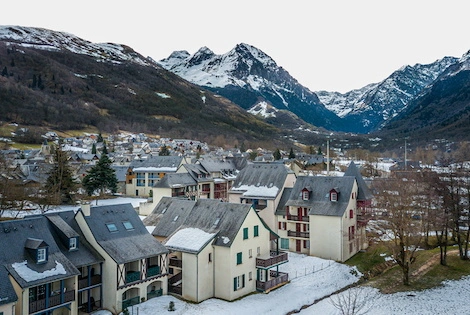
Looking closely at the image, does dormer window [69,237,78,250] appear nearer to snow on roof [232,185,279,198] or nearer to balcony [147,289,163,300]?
balcony [147,289,163,300]

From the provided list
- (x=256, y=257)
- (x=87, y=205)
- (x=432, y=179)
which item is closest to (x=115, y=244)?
(x=87, y=205)

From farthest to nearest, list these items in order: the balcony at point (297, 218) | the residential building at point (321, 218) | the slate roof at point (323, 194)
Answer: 1. the balcony at point (297, 218)
2. the slate roof at point (323, 194)
3. the residential building at point (321, 218)

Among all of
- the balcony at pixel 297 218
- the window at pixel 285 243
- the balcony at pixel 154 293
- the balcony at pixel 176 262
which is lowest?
the balcony at pixel 154 293

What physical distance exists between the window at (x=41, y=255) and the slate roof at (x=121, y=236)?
5052 mm

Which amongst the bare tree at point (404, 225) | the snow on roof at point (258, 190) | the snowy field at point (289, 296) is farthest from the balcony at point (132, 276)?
the snow on roof at point (258, 190)

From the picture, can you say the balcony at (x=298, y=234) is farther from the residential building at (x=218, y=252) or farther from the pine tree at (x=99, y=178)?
the pine tree at (x=99, y=178)

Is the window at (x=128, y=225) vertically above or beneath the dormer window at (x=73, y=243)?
above

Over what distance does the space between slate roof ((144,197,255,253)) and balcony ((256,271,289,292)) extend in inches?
226

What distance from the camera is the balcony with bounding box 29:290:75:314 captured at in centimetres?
2630

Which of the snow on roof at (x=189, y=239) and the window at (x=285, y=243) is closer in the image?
the snow on roof at (x=189, y=239)

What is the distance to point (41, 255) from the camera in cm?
2808

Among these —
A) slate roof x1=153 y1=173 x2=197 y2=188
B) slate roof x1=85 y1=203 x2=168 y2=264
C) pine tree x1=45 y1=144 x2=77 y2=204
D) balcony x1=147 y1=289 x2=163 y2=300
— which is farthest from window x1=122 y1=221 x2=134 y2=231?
slate roof x1=153 y1=173 x2=197 y2=188

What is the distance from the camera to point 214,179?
8625cm

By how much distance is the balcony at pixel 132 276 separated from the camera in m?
32.7
